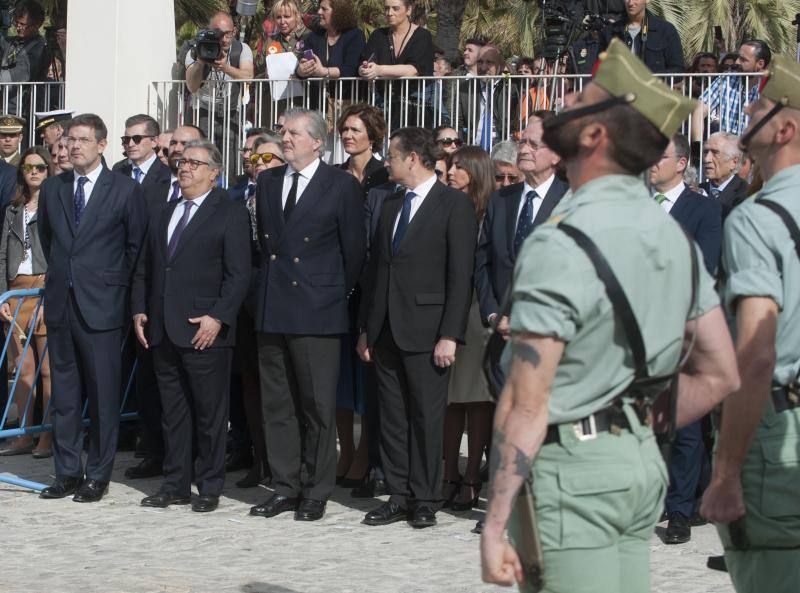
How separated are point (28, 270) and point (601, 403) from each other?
7.31 meters

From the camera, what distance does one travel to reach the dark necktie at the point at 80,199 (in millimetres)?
8258

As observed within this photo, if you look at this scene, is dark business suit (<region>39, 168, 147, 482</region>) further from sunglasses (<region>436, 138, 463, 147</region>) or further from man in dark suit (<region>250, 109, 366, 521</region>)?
sunglasses (<region>436, 138, 463, 147</region>)

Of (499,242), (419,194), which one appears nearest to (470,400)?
(499,242)

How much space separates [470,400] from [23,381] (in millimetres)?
3473

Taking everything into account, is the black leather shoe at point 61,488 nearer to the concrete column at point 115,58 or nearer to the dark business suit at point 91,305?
the dark business suit at point 91,305

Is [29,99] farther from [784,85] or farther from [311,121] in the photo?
[784,85]

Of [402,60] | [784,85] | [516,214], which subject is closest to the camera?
[784,85]

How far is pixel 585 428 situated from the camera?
313 cm

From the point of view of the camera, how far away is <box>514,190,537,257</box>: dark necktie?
24.8 ft

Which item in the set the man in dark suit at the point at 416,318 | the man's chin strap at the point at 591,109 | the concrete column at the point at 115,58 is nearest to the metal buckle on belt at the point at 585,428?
the man's chin strap at the point at 591,109

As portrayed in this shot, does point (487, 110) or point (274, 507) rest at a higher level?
point (487, 110)

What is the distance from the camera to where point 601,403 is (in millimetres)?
3125

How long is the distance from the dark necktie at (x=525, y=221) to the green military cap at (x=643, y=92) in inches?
170

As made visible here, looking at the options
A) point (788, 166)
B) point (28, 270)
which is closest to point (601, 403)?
point (788, 166)
